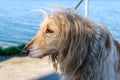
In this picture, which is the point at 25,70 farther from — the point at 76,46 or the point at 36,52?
the point at 76,46

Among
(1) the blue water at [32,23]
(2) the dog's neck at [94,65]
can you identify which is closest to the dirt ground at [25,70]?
(1) the blue water at [32,23]

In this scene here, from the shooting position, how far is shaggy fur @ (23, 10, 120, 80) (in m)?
3.54

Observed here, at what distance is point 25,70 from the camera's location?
6.41 meters

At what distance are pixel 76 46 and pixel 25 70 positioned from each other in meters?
3.01

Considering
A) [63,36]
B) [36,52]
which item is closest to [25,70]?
[36,52]

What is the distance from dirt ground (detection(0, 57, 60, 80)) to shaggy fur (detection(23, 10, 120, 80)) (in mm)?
2254

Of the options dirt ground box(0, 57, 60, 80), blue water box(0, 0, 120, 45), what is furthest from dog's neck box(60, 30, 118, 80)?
blue water box(0, 0, 120, 45)

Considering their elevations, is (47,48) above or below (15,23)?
above

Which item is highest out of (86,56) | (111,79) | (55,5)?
(55,5)

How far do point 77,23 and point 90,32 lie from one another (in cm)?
15

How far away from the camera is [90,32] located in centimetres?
357

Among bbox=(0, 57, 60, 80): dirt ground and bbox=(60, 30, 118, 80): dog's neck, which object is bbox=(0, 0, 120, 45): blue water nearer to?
bbox=(0, 57, 60, 80): dirt ground

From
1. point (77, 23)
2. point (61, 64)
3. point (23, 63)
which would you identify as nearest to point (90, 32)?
point (77, 23)

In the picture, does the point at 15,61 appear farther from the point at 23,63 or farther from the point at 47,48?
the point at 47,48
